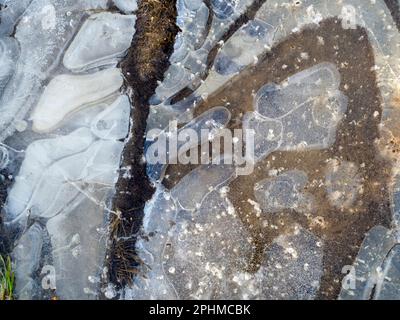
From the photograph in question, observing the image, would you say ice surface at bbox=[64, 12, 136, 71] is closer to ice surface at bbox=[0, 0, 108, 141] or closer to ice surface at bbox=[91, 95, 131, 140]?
ice surface at bbox=[0, 0, 108, 141]

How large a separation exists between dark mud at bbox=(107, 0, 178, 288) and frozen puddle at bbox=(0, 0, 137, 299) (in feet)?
0.22

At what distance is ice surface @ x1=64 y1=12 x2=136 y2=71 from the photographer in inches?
140

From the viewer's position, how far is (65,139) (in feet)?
11.7

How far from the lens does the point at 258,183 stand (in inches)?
135

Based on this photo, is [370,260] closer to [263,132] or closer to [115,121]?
[263,132]

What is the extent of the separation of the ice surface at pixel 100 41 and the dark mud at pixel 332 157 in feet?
2.81

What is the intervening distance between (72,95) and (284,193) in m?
1.64

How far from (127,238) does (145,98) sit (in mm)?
988

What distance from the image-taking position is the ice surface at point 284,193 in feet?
11.1

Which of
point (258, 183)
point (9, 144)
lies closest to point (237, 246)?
point (258, 183)

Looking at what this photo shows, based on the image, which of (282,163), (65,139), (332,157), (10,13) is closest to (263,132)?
(282,163)

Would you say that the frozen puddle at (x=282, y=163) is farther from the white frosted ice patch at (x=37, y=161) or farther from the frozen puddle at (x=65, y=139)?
the white frosted ice patch at (x=37, y=161)

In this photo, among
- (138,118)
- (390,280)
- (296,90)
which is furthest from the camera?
(138,118)

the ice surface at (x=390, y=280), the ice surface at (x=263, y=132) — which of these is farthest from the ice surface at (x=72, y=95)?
the ice surface at (x=390, y=280)
